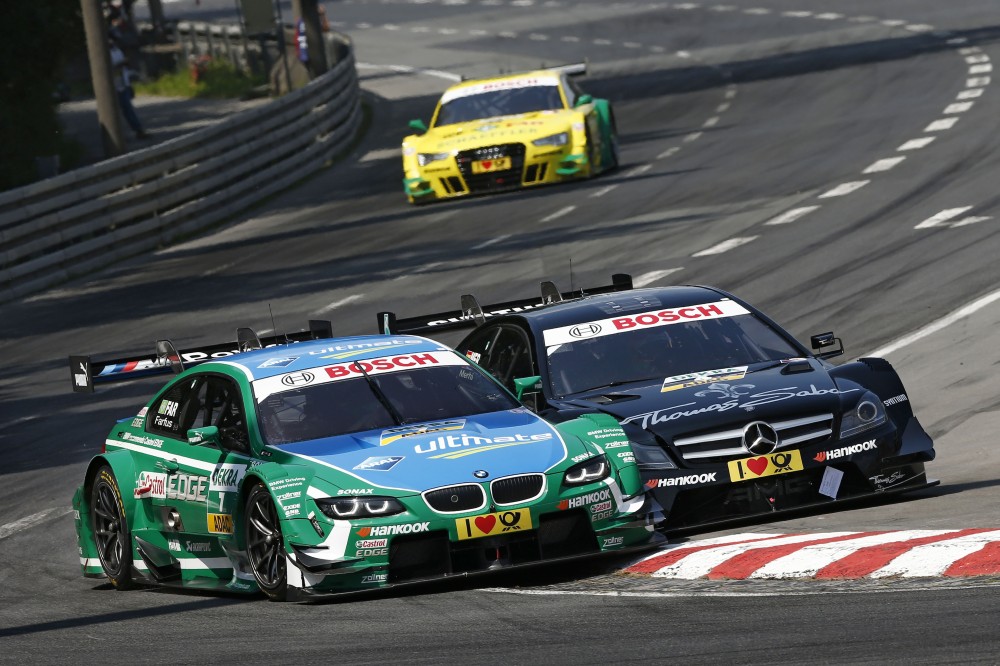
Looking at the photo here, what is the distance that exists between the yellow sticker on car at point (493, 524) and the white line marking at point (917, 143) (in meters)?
18.0

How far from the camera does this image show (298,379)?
412 inches

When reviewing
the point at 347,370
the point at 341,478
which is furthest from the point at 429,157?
the point at 341,478

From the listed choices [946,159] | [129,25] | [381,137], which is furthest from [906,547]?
[129,25]

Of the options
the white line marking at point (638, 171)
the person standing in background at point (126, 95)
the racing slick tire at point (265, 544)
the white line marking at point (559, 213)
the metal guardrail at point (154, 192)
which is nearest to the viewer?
the racing slick tire at point (265, 544)

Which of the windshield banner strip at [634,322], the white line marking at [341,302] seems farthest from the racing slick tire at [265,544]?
the white line marking at [341,302]

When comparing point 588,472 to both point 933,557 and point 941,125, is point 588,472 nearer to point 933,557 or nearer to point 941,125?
point 933,557

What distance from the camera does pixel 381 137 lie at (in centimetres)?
3678

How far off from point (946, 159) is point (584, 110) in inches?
194

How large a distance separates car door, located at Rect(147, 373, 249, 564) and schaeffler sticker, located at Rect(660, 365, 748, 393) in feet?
7.80

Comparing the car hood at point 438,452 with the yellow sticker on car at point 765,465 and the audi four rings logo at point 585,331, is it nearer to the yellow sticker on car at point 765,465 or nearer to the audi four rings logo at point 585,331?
the yellow sticker on car at point 765,465

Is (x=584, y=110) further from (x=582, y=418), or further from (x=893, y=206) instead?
(x=582, y=418)

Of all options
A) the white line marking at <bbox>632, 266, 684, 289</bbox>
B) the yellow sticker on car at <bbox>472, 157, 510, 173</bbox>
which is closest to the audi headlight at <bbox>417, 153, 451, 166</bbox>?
the yellow sticker on car at <bbox>472, 157, 510, 173</bbox>

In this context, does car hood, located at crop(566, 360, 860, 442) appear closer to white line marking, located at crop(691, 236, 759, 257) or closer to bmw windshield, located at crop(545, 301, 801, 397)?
bmw windshield, located at crop(545, 301, 801, 397)

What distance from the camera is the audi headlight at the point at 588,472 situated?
9.46m
